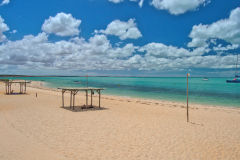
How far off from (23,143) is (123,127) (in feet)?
14.2

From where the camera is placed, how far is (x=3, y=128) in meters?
8.24

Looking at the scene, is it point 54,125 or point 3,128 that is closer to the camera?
point 3,128

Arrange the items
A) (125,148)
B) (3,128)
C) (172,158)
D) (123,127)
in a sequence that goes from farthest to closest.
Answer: (123,127) → (3,128) → (125,148) → (172,158)

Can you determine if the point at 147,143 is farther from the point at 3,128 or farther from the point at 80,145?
the point at 3,128

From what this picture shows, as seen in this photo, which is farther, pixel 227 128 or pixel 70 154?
pixel 227 128

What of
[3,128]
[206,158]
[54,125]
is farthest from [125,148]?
[3,128]

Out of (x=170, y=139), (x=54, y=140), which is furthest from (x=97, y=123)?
(x=170, y=139)

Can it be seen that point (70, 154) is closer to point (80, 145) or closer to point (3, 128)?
point (80, 145)

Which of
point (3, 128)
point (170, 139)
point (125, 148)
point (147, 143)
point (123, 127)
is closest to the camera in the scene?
point (125, 148)

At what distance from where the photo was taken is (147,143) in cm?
690

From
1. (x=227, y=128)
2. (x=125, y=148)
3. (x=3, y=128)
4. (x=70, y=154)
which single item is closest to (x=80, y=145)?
(x=70, y=154)

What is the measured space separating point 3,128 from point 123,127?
5.23 m

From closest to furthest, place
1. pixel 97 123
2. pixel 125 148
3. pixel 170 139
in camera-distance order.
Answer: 1. pixel 125 148
2. pixel 170 139
3. pixel 97 123

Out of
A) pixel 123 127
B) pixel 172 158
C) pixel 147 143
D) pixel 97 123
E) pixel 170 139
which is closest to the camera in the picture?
pixel 172 158
